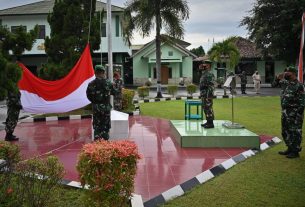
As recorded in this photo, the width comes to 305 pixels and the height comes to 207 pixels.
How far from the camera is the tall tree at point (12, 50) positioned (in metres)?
4.61

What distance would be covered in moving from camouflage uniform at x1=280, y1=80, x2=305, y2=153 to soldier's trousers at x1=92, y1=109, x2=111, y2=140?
3.63 metres

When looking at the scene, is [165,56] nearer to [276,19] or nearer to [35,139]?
[276,19]

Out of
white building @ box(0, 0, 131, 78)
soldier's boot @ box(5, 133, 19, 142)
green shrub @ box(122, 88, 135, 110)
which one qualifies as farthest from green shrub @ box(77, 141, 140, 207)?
white building @ box(0, 0, 131, 78)

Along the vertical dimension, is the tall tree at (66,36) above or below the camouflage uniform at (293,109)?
above

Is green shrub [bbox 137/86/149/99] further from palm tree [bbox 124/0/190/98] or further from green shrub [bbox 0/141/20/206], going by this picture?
green shrub [bbox 0/141/20/206]

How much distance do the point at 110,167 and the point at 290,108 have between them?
4.64m

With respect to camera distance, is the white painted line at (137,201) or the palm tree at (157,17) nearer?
the white painted line at (137,201)

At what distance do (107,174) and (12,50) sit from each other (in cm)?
230

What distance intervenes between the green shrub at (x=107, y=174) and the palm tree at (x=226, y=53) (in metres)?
30.0

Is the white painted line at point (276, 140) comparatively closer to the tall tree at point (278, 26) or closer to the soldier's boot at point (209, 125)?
the soldier's boot at point (209, 125)

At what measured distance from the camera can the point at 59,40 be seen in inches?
591

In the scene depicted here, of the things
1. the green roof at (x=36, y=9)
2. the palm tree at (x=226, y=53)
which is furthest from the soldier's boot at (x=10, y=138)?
the palm tree at (x=226, y=53)

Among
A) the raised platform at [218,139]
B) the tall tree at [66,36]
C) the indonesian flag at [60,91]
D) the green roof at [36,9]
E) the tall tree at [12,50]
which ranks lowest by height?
the raised platform at [218,139]

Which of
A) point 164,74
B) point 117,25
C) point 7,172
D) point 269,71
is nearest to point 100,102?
point 7,172
